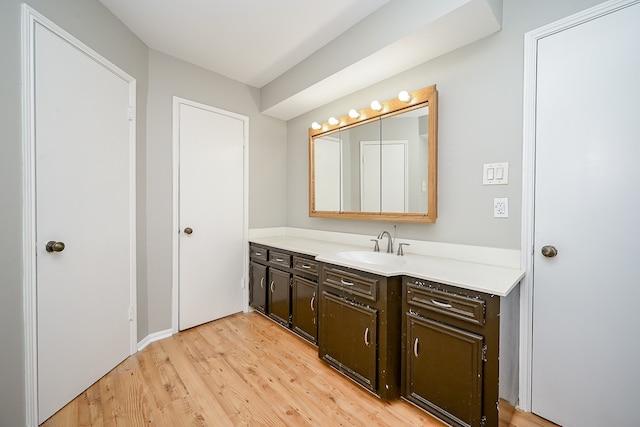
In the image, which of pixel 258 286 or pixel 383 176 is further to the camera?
pixel 258 286

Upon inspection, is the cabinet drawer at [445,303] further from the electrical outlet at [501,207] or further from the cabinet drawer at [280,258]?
the cabinet drawer at [280,258]

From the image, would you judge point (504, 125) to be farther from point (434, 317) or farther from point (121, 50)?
point (121, 50)

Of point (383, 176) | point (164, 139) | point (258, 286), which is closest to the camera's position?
point (383, 176)

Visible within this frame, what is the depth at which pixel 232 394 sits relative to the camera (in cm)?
164

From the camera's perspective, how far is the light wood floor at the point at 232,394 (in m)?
1.43

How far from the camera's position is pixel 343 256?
6.73 ft

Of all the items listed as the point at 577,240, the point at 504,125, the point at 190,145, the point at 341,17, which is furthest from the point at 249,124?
the point at 577,240

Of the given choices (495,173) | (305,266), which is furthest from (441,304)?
(305,266)

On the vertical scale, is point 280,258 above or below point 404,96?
below

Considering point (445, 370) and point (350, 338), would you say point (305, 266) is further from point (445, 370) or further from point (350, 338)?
point (445, 370)

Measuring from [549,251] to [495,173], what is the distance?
1.72 feet

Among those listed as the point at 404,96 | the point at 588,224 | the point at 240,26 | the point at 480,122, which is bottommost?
the point at 588,224

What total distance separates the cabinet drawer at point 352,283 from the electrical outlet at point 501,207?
34.2 inches

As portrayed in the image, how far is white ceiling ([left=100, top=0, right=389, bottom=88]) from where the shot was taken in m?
1.76
